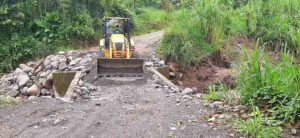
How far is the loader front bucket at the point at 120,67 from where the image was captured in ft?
32.5

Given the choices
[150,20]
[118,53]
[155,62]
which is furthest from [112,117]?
[150,20]

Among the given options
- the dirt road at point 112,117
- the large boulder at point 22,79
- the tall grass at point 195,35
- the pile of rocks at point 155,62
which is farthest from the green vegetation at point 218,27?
the large boulder at point 22,79

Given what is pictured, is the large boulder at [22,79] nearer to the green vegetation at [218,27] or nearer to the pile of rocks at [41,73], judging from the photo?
the pile of rocks at [41,73]

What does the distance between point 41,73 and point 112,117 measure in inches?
243

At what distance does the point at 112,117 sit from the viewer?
621 cm

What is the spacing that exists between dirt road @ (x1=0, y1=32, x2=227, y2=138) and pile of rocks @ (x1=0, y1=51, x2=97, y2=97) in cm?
294

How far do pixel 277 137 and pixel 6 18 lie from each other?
11909mm

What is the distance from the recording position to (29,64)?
12922mm

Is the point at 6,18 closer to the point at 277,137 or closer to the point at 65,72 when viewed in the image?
the point at 65,72

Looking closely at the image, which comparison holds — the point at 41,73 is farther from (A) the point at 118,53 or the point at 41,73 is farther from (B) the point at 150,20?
(B) the point at 150,20

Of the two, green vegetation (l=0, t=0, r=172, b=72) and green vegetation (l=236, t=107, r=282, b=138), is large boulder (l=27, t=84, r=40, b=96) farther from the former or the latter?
green vegetation (l=236, t=107, r=282, b=138)

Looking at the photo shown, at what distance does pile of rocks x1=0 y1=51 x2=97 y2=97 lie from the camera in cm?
1079

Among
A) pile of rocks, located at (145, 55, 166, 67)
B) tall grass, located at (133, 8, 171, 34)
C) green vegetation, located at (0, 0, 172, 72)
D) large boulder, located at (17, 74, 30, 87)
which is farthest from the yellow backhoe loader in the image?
tall grass, located at (133, 8, 171, 34)

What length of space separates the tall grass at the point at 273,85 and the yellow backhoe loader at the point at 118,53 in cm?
464
